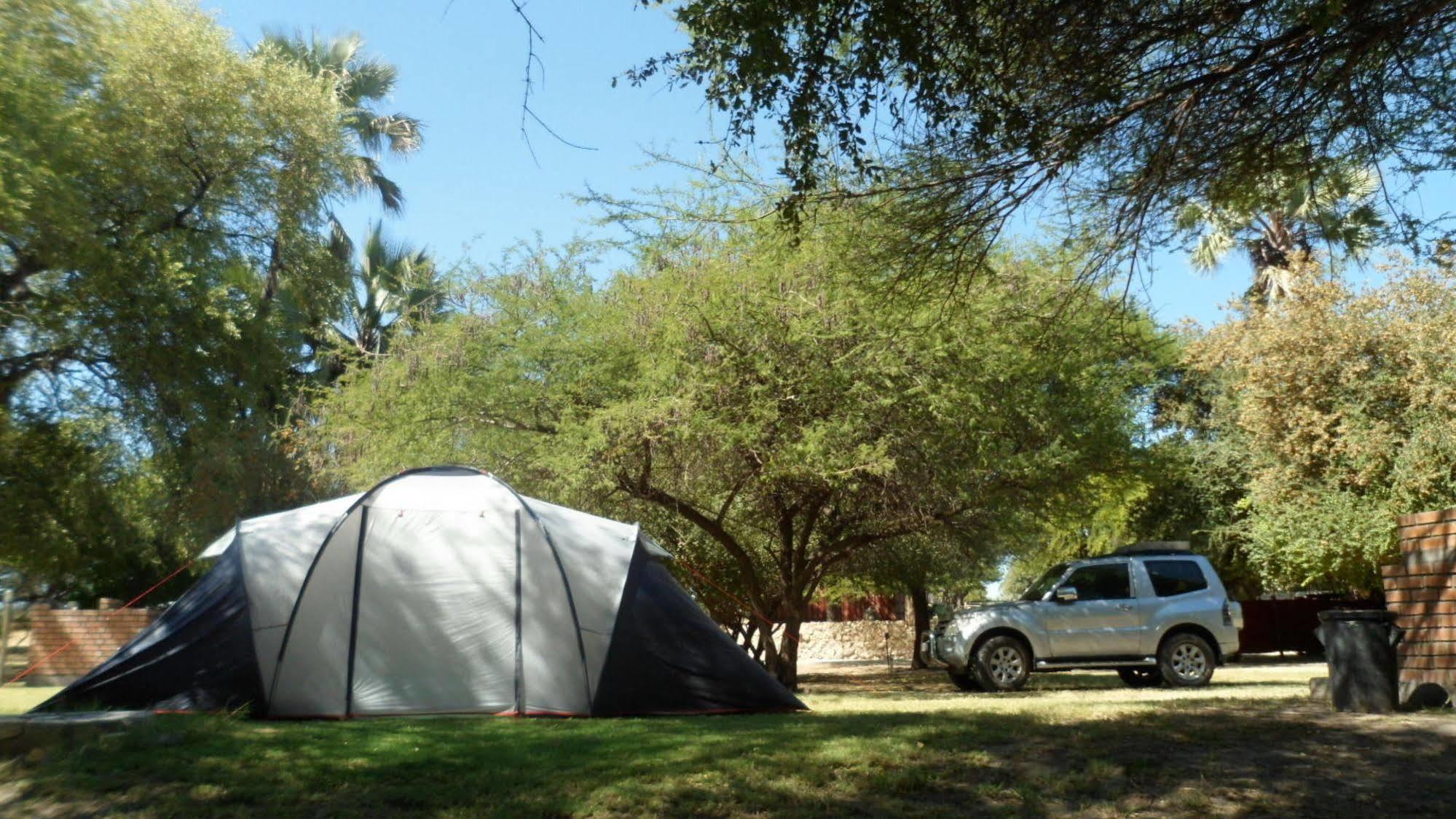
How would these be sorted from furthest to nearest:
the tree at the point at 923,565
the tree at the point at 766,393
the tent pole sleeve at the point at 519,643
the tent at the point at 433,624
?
the tree at the point at 923,565 < the tree at the point at 766,393 < the tent pole sleeve at the point at 519,643 < the tent at the point at 433,624

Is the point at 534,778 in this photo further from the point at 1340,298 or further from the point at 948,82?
the point at 1340,298

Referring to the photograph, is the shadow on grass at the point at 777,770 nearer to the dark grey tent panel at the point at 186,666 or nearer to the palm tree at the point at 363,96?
the dark grey tent panel at the point at 186,666

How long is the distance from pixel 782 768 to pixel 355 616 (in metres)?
4.96

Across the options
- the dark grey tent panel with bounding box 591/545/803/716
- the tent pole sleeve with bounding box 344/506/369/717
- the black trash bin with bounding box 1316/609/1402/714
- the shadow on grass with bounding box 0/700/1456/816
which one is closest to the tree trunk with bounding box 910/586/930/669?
the dark grey tent panel with bounding box 591/545/803/716

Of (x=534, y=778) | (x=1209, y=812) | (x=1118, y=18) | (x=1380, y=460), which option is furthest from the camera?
(x=1380, y=460)

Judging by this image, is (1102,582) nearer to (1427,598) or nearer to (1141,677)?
(1141,677)

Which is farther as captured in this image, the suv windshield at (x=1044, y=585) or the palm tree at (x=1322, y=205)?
the suv windshield at (x=1044, y=585)

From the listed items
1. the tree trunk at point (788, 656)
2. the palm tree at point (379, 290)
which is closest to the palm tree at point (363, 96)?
the palm tree at point (379, 290)

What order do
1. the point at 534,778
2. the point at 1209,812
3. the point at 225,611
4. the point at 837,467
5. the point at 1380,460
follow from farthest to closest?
the point at 1380,460, the point at 837,467, the point at 225,611, the point at 534,778, the point at 1209,812

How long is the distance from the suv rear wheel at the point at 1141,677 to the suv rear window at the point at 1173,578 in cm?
108

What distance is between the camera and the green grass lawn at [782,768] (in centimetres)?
646

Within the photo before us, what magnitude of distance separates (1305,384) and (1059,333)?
886 centimetres

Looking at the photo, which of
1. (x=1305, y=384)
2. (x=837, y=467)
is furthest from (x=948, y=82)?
(x=1305, y=384)

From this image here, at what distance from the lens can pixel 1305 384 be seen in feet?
66.9
